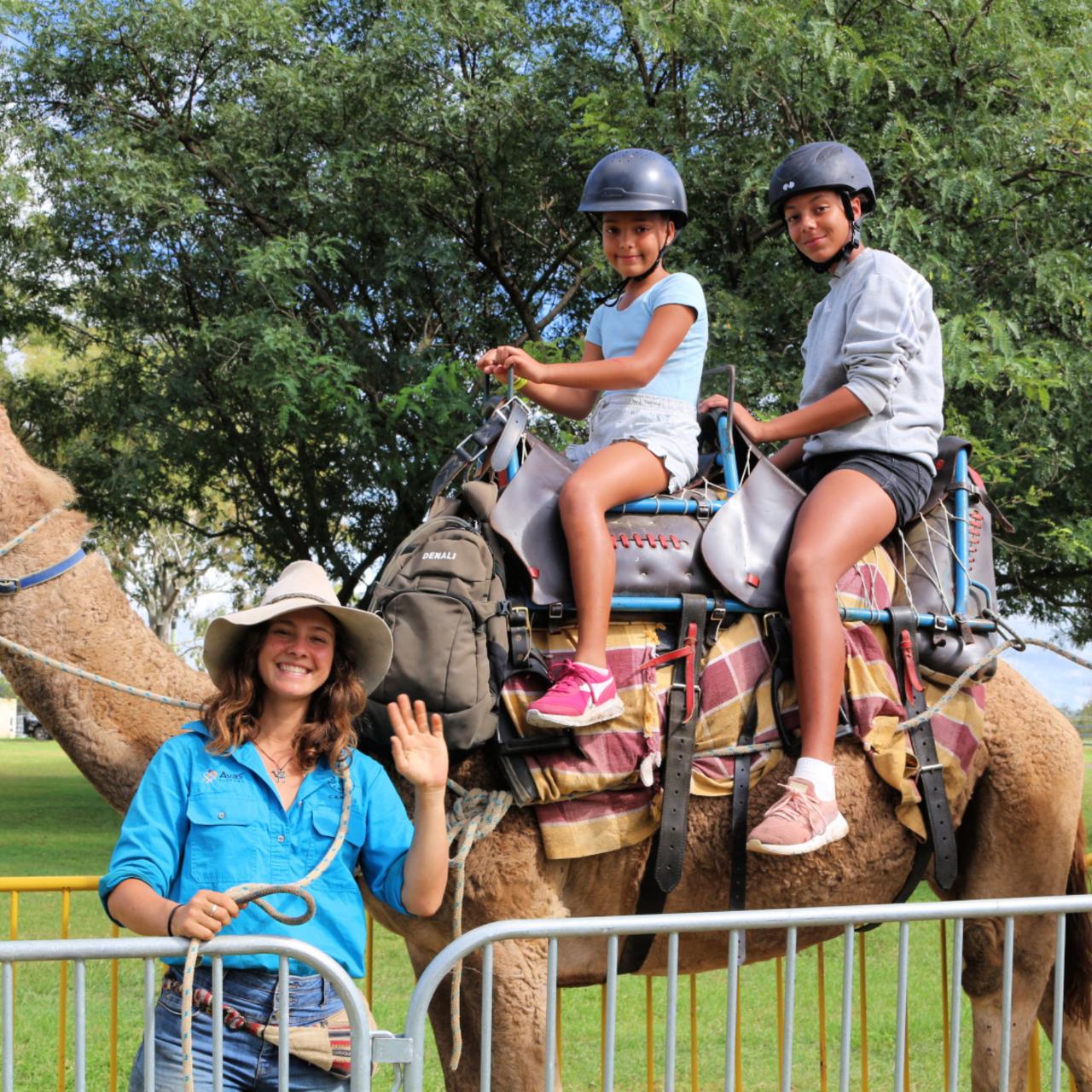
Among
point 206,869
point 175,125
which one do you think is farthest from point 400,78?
point 206,869

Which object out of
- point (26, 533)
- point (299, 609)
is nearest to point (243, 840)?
point (299, 609)

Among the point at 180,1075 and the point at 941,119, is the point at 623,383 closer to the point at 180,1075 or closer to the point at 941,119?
the point at 180,1075

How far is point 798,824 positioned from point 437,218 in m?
10.7

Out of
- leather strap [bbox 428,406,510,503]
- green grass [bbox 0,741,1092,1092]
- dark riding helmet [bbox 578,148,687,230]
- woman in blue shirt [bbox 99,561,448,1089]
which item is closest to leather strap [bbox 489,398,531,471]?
leather strap [bbox 428,406,510,503]

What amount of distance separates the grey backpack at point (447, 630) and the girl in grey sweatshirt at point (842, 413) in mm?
951

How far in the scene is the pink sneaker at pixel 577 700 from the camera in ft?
11.7

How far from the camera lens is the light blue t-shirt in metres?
4.12

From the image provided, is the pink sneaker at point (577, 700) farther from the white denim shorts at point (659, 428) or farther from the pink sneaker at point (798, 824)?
the white denim shorts at point (659, 428)

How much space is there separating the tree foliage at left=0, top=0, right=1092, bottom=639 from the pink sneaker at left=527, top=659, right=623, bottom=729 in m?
6.11

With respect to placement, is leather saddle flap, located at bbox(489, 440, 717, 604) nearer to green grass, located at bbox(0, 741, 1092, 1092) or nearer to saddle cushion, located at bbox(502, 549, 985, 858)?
saddle cushion, located at bbox(502, 549, 985, 858)

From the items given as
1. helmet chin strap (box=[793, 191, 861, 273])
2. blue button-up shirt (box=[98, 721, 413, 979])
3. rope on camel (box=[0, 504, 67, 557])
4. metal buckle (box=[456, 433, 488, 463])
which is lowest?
blue button-up shirt (box=[98, 721, 413, 979])

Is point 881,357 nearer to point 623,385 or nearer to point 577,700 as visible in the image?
point 623,385

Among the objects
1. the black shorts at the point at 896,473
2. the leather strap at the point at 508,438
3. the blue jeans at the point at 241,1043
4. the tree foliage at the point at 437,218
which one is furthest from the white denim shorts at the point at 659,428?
the tree foliage at the point at 437,218

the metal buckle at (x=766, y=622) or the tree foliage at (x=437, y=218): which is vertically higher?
the tree foliage at (x=437, y=218)
